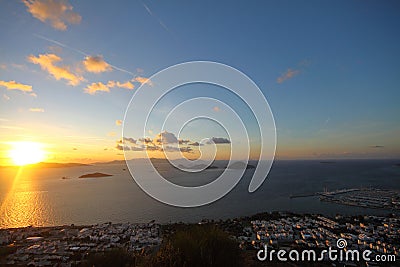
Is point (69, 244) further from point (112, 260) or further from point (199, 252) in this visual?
point (199, 252)

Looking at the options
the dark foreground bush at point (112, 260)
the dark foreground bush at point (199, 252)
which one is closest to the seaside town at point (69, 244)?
the dark foreground bush at point (112, 260)

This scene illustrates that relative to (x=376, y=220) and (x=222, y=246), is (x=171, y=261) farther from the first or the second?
(x=376, y=220)

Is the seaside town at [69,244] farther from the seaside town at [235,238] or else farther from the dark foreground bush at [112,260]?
the dark foreground bush at [112,260]

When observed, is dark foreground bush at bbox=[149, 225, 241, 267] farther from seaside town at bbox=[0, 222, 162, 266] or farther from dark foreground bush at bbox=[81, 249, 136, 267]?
seaside town at bbox=[0, 222, 162, 266]

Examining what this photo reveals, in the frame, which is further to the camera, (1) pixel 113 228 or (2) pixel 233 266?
(1) pixel 113 228

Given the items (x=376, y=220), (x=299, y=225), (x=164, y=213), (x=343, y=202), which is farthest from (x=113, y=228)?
(x=343, y=202)

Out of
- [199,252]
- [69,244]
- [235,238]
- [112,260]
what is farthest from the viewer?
[69,244]

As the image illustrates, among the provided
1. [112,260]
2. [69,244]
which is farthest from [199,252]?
[69,244]
